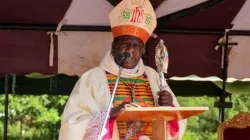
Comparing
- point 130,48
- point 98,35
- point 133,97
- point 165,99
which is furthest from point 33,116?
point 165,99

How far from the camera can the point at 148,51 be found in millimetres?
3531

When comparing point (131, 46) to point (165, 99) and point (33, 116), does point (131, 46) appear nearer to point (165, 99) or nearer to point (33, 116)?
point (165, 99)

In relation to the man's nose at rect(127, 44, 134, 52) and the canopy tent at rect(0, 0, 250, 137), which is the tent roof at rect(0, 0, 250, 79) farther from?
the man's nose at rect(127, 44, 134, 52)

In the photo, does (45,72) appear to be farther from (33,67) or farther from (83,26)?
(83,26)

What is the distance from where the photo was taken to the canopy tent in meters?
3.36

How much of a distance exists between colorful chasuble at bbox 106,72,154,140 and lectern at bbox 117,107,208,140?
0.13 m

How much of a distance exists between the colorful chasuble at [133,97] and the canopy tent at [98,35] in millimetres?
474

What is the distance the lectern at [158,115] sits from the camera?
2.38 metres

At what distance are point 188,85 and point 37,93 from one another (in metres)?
1.16

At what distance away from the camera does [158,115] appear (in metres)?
2.54

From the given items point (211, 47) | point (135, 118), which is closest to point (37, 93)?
point (211, 47)

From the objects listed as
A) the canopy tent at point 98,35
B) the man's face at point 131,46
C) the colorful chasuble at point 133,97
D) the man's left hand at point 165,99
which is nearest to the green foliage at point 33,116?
the canopy tent at point 98,35

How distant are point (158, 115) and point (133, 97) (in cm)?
46

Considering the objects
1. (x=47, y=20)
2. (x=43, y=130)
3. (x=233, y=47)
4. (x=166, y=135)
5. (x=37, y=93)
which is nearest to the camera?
(x=166, y=135)
